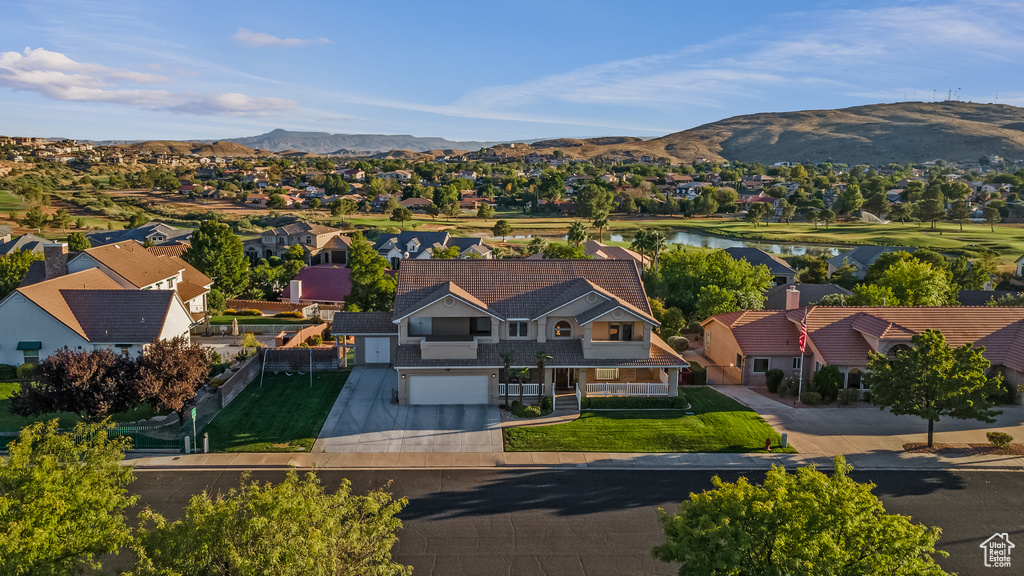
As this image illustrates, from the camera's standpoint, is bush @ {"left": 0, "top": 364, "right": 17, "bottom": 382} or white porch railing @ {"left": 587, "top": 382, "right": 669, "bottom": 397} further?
bush @ {"left": 0, "top": 364, "right": 17, "bottom": 382}

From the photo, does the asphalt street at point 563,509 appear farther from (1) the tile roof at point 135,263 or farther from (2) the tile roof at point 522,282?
(1) the tile roof at point 135,263

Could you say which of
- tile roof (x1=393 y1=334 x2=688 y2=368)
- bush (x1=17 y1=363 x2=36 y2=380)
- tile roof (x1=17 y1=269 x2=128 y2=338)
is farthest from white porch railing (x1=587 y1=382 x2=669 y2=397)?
bush (x1=17 y1=363 x2=36 y2=380)

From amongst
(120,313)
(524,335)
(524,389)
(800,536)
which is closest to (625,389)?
(524,389)

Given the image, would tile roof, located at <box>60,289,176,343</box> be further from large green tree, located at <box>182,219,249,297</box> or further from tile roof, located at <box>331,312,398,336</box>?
large green tree, located at <box>182,219,249,297</box>

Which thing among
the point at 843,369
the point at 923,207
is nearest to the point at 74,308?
the point at 843,369

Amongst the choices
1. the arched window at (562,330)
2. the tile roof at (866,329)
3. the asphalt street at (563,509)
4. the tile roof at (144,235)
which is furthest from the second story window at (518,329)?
the tile roof at (144,235)

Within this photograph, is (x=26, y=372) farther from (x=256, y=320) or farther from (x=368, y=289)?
(x=368, y=289)

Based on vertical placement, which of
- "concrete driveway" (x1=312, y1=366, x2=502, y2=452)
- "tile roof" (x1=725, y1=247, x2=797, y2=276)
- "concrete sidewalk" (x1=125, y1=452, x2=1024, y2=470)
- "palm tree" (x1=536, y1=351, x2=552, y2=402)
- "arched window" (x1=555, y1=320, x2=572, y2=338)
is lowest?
"concrete sidewalk" (x1=125, y1=452, x2=1024, y2=470)
